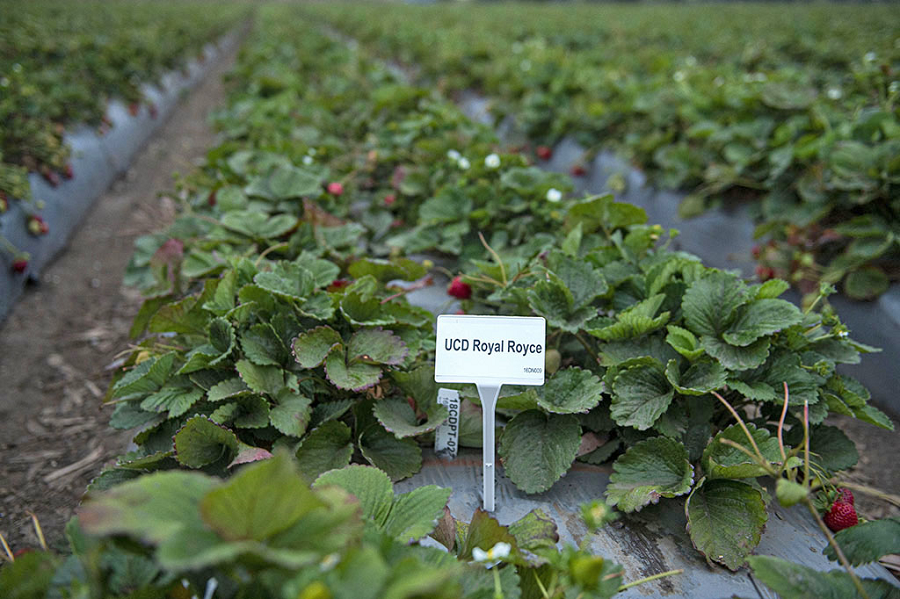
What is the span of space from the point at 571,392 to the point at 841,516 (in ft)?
2.02

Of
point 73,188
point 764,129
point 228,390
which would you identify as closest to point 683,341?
point 228,390

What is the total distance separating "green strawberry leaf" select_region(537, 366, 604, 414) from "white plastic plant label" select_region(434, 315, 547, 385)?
0.15 m

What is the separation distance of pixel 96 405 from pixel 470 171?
1736 millimetres

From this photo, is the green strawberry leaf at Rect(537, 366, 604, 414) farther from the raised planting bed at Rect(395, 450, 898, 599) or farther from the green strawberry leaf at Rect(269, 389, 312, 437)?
the green strawberry leaf at Rect(269, 389, 312, 437)

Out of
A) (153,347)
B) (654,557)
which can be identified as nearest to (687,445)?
(654,557)

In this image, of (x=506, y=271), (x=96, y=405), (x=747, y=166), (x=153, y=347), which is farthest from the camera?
(x=747, y=166)

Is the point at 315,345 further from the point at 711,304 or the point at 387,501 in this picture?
the point at 711,304

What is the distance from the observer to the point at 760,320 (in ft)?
4.94

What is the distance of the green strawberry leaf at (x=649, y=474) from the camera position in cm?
131

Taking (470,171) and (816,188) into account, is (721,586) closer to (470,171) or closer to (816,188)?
(470,171)

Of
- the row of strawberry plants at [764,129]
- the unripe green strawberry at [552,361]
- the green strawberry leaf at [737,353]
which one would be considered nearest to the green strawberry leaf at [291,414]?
the unripe green strawberry at [552,361]

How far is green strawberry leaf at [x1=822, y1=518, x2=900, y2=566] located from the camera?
1.01 meters

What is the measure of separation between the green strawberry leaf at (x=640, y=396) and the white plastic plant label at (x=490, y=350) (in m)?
0.27

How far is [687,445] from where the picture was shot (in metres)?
1.46
